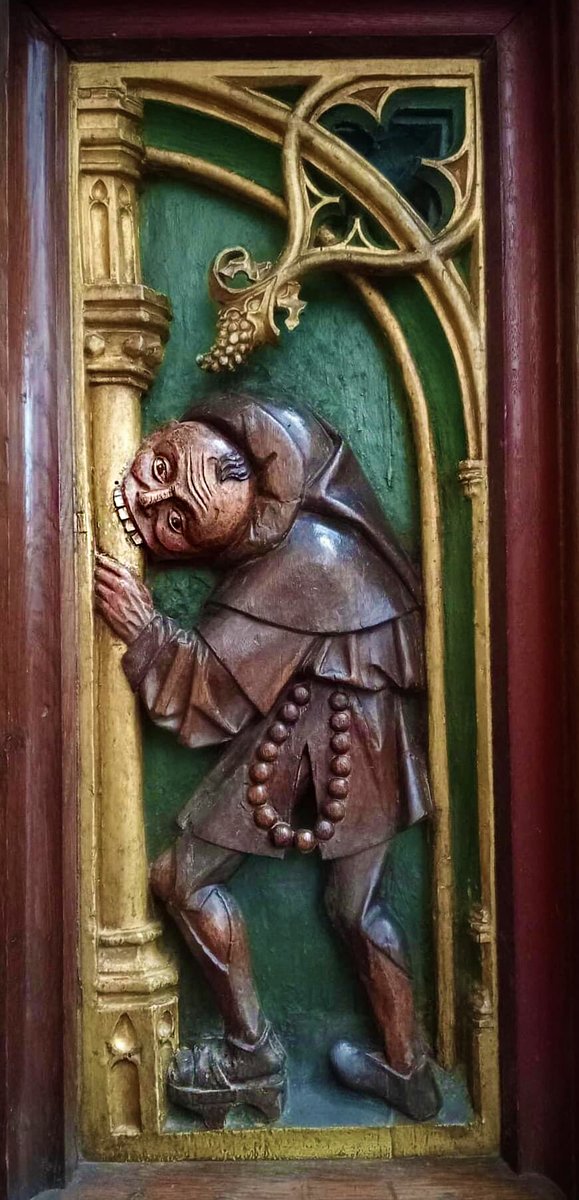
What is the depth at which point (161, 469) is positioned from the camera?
1.78m

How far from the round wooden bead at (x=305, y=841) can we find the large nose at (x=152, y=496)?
57 centimetres

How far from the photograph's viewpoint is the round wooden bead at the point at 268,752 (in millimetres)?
1761

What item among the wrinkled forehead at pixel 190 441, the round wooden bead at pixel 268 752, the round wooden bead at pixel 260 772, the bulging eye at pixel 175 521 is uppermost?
the wrinkled forehead at pixel 190 441

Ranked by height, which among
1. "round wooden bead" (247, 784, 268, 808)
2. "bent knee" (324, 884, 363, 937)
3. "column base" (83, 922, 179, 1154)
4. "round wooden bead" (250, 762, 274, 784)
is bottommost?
"column base" (83, 922, 179, 1154)

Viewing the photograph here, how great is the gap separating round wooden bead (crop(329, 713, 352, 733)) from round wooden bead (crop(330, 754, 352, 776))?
0.04m

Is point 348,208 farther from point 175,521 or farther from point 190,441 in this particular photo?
point 175,521

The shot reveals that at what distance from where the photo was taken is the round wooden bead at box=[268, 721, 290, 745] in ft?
5.80

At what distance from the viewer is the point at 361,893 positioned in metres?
1.77

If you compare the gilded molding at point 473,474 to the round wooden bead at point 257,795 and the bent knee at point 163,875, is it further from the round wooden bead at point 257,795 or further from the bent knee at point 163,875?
the bent knee at point 163,875

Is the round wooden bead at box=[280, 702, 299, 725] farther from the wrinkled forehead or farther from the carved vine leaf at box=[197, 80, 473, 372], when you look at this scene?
the carved vine leaf at box=[197, 80, 473, 372]

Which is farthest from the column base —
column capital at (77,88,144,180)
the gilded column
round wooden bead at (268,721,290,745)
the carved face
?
column capital at (77,88,144,180)

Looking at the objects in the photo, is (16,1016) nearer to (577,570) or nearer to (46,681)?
(46,681)

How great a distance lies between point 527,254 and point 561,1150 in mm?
1351

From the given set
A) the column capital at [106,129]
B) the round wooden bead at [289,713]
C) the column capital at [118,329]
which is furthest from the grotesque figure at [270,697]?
the column capital at [106,129]
